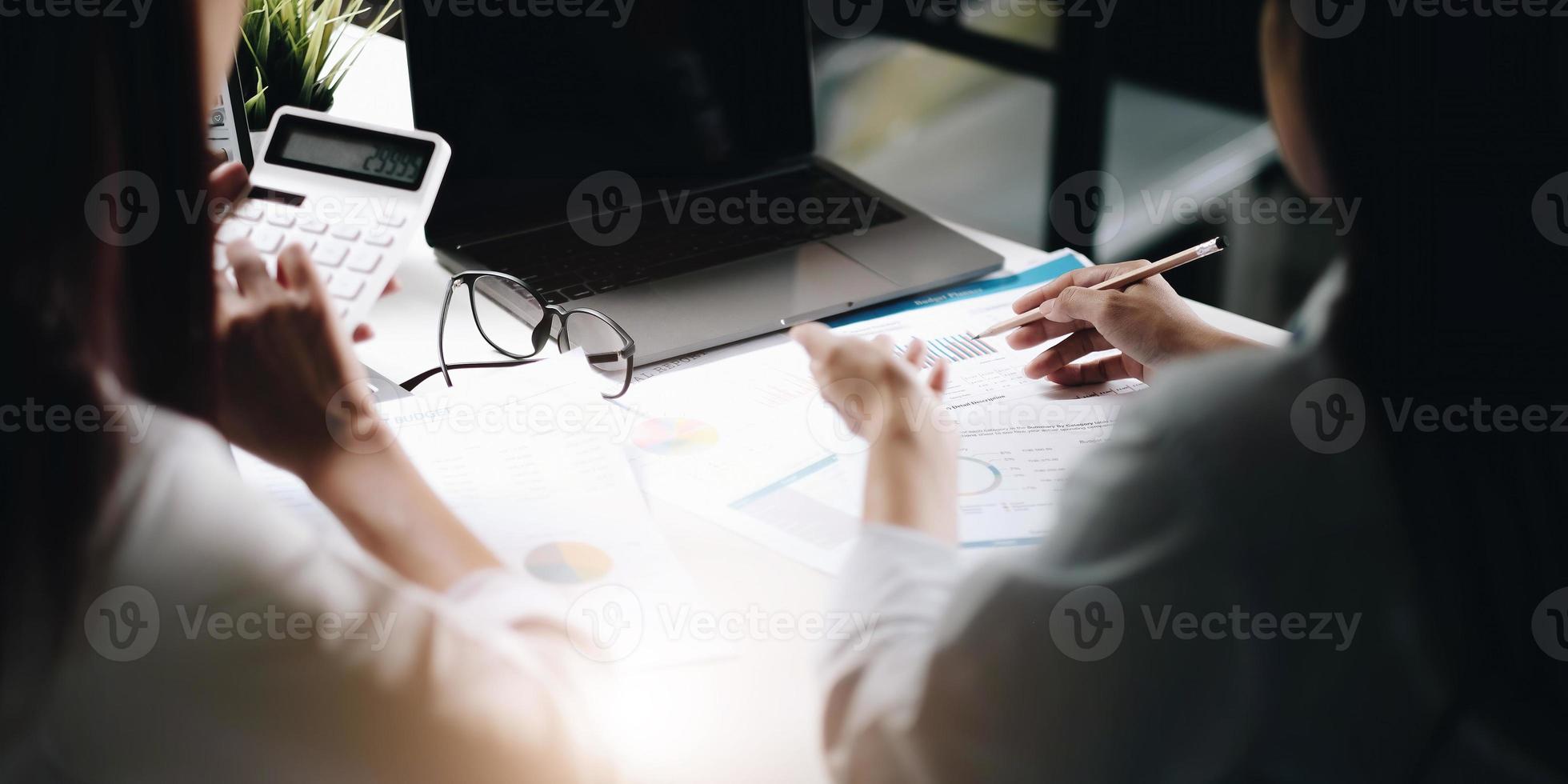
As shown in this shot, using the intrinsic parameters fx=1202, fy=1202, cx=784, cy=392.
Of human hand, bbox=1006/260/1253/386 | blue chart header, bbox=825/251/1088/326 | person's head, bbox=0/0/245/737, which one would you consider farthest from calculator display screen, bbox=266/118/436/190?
human hand, bbox=1006/260/1253/386

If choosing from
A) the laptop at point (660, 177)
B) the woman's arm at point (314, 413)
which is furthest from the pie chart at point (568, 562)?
the laptop at point (660, 177)

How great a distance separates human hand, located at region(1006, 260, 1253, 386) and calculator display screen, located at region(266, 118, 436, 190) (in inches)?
18.5

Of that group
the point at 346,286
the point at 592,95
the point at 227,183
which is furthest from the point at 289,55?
the point at 227,183

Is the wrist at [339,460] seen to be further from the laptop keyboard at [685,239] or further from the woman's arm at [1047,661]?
the laptop keyboard at [685,239]

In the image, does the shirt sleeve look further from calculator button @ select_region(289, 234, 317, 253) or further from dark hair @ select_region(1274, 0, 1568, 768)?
calculator button @ select_region(289, 234, 317, 253)

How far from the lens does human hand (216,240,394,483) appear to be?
585mm

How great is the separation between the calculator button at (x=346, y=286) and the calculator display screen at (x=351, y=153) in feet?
0.29

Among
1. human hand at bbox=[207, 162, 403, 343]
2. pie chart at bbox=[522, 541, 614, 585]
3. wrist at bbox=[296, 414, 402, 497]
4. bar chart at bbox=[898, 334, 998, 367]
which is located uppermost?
human hand at bbox=[207, 162, 403, 343]

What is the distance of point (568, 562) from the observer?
0.68 m

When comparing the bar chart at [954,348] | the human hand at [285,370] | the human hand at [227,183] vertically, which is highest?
the human hand at [227,183]

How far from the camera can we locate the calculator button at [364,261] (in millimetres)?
751

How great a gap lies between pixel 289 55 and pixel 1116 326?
31.2 inches

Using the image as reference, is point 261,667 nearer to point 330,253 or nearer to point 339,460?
point 339,460

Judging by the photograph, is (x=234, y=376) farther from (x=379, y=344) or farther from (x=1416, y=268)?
(x=1416, y=268)
